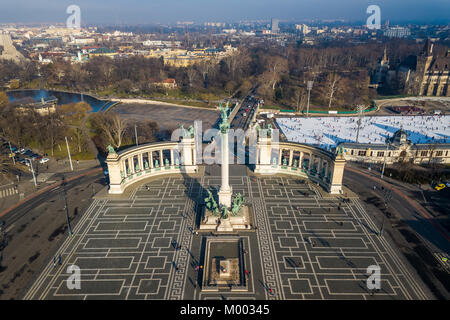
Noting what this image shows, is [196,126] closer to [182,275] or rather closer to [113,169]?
[113,169]

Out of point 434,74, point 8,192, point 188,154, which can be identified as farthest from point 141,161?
point 434,74

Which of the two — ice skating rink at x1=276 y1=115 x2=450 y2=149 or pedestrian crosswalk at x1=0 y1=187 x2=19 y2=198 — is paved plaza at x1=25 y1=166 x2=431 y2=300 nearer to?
A: pedestrian crosswalk at x1=0 y1=187 x2=19 y2=198

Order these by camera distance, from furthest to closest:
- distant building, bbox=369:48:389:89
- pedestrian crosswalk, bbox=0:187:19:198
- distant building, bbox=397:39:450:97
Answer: distant building, bbox=369:48:389:89
distant building, bbox=397:39:450:97
pedestrian crosswalk, bbox=0:187:19:198

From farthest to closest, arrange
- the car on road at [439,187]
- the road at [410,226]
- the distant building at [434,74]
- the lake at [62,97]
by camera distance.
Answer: the distant building at [434,74]
the lake at [62,97]
the car on road at [439,187]
the road at [410,226]

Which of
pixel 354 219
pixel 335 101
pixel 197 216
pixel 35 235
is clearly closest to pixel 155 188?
pixel 197 216

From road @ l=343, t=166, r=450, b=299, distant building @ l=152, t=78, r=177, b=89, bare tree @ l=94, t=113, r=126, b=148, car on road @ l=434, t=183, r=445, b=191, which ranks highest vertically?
distant building @ l=152, t=78, r=177, b=89

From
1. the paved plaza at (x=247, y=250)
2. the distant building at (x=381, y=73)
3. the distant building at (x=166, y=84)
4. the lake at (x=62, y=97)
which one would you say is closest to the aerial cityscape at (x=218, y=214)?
the paved plaza at (x=247, y=250)

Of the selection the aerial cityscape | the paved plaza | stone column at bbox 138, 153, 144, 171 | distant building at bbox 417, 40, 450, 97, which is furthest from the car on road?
distant building at bbox 417, 40, 450, 97

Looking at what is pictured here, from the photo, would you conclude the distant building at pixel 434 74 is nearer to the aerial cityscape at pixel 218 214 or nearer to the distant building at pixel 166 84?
the aerial cityscape at pixel 218 214

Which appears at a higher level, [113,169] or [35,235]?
[113,169]
